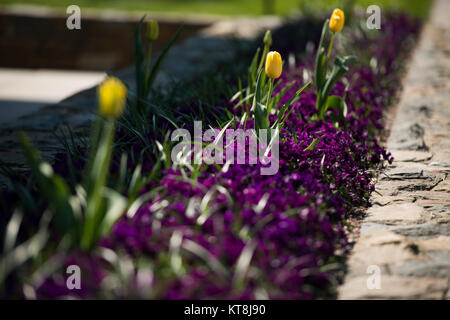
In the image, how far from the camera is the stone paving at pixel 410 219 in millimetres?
2043

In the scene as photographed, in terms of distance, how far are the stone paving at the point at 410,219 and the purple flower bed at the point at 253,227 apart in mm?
111

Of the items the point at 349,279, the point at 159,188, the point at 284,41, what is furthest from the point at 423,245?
the point at 284,41

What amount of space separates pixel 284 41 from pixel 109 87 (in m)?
4.39

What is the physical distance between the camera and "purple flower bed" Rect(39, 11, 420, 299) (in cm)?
186

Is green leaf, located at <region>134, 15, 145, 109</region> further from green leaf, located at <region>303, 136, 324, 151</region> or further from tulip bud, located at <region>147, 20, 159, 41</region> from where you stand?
green leaf, located at <region>303, 136, 324, 151</region>

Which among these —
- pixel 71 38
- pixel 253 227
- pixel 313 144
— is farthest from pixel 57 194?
pixel 71 38

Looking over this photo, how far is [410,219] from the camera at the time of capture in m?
2.52

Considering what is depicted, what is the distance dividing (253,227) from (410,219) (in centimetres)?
85

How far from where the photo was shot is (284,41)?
5828 mm

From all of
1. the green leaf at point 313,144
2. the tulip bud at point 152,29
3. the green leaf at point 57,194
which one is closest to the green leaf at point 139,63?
the tulip bud at point 152,29

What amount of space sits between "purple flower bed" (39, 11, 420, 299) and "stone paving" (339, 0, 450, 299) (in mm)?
111

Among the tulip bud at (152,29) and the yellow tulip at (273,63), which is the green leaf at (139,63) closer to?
the tulip bud at (152,29)

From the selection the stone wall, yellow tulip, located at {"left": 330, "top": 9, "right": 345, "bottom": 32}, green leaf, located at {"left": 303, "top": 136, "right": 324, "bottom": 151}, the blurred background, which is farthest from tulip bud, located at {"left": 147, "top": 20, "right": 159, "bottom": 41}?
the stone wall

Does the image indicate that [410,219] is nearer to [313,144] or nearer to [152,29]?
[313,144]
